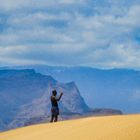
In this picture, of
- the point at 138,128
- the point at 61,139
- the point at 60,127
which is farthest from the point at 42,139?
the point at 138,128

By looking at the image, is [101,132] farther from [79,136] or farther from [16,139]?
[16,139]

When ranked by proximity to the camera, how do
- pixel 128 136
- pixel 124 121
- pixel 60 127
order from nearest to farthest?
pixel 128 136, pixel 124 121, pixel 60 127

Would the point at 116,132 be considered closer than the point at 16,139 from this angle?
Yes

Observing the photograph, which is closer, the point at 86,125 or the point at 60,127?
the point at 86,125

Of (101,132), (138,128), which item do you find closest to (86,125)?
(101,132)

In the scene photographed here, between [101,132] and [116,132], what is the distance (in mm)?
1183

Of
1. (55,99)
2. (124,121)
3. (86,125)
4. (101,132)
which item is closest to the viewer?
(101,132)

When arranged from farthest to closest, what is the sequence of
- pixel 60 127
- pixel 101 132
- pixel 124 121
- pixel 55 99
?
pixel 55 99 < pixel 60 127 < pixel 124 121 < pixel 101 132

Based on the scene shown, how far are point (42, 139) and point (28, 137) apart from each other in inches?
83.5

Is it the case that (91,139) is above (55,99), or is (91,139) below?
below

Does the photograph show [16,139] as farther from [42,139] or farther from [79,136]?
[79,136]

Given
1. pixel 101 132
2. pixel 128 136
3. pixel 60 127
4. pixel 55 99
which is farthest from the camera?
pixel 55 99

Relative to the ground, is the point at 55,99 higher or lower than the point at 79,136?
higher

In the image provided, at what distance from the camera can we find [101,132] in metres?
21.2
